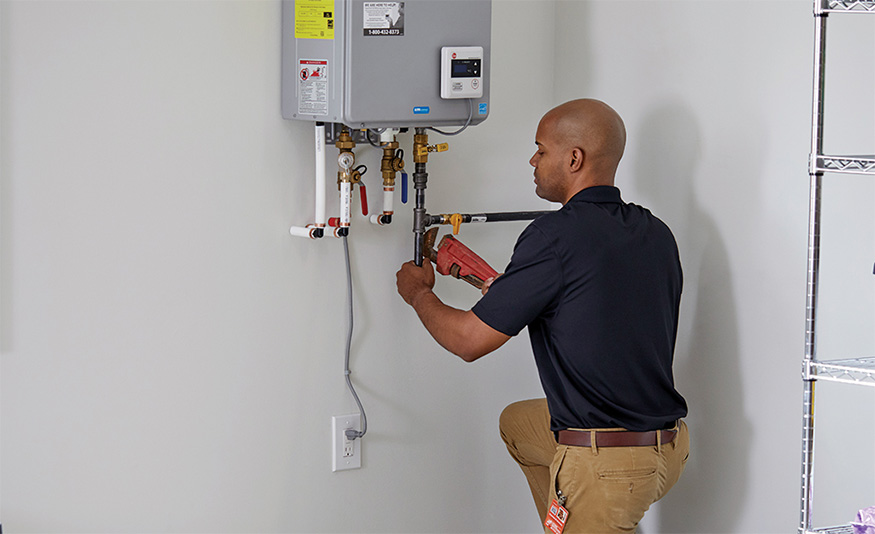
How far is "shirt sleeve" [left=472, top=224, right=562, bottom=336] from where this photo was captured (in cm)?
202

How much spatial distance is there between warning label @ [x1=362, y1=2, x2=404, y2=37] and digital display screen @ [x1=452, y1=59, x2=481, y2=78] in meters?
0.15

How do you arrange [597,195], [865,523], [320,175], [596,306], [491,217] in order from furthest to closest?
[491,217]
[320,175]
[597,195]
[596,306]
[865,523]

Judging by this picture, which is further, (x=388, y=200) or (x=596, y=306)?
(x=388, y=200)

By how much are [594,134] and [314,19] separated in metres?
0.71

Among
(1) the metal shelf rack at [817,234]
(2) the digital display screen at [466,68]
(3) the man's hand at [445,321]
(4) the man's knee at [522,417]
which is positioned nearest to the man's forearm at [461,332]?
(3) the man's hand at [445,321]

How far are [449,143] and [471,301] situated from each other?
462 mm

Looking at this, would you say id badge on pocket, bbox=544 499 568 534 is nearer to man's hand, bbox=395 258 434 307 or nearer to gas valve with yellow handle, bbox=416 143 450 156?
man's hand, bbox=395 258 434 307

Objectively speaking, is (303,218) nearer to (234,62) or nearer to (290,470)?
(234,62)

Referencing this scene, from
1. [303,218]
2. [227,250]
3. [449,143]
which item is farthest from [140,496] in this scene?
[449,143]

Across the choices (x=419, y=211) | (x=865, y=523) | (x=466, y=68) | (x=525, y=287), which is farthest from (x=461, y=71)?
(x=865, y=523)

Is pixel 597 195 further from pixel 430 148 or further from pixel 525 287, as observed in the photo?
pixel 430 148

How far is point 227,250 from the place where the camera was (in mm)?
2307

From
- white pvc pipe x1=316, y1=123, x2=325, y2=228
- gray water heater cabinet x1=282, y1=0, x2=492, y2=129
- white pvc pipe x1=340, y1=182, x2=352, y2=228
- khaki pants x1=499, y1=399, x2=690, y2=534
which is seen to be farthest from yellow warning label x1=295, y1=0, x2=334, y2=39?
khaki pants x1=499, y1=399, x2=690, y2=534

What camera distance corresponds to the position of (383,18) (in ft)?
6.94
